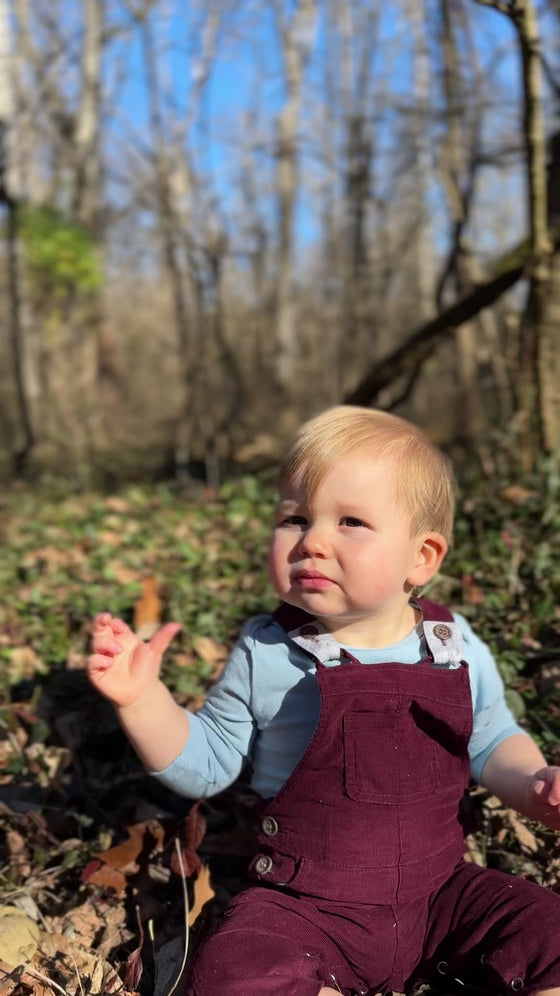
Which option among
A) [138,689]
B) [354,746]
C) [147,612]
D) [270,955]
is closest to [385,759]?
[354,746]

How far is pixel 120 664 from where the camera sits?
1.75m

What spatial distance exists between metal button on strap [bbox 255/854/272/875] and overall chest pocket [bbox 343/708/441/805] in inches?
9.9

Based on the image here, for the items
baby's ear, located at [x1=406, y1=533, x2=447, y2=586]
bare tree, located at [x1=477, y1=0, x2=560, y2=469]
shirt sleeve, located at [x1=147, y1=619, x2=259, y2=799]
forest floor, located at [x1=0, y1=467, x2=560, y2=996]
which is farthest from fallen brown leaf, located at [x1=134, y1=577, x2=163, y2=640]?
bare tree, located at [x1=477, y1=0, x2=560, y2=469]

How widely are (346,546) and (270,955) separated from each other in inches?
32.0

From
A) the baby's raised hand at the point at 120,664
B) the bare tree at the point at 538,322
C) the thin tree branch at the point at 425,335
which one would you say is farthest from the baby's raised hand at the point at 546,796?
the thin tree branch at the point at 425,335

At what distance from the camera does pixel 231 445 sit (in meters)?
7.06

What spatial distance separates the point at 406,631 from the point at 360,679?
0.24 metres

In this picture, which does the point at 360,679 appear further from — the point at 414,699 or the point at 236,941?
the point at 236,941

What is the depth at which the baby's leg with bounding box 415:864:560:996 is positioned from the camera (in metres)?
1.61

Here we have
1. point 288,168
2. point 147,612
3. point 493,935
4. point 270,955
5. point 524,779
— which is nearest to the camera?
point 270,955

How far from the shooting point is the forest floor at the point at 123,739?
205 cm

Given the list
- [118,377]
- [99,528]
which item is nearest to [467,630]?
[99,528]

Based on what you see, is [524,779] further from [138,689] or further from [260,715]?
[138,689]

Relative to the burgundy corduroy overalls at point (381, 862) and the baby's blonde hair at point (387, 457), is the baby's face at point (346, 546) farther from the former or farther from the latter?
the burgundy corduroy overalls at point (381, 862)
